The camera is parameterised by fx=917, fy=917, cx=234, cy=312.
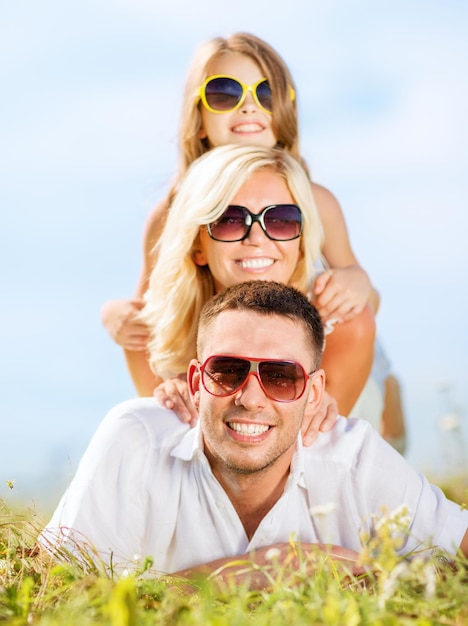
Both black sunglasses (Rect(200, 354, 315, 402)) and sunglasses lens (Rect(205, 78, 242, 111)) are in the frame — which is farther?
sunglasses lens (Rect(205, 78, 242, 111))

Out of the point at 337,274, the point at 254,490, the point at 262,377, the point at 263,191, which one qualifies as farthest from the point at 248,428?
the point at 337,274

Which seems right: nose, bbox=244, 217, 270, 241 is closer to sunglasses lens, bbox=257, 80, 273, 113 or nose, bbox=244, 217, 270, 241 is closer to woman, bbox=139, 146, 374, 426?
woman, bbox=139, 146, 374, 426

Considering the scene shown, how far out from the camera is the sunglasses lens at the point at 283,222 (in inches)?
203

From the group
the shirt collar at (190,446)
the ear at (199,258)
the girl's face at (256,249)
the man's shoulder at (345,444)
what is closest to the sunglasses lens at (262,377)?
the shirt collar at (190,446)

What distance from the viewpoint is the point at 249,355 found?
3742mm

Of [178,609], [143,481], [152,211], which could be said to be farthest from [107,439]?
[152,211]

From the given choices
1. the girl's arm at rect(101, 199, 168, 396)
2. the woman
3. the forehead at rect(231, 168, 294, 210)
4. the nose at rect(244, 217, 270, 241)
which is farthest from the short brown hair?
the girl's arm at rect(101, 199, 168, 396)

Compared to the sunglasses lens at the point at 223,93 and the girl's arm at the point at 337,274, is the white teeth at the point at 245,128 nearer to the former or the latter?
the sunglasses lens at the point at 223,93

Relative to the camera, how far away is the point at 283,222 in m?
5.19

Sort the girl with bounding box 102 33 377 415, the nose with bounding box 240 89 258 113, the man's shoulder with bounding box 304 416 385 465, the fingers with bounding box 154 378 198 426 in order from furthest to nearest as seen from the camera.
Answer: the nose with bounding box 240 89 258 113, the girl with bounding box 102 33 377 415, the fingers with bounding box 154 378 198 426, the man's shoulder with bounding box 304 416 385 465

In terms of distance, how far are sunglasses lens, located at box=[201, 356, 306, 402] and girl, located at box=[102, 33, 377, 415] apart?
2240 millimetres

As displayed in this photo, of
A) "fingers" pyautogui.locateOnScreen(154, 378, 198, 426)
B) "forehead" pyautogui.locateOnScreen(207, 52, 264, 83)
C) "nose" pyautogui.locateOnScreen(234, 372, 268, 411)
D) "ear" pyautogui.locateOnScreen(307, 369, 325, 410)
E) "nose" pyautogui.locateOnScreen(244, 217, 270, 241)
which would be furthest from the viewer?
"forehead" pyautogui.locateOnScreen(207, 52, 264, 83)

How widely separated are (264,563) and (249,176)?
7.75 ft

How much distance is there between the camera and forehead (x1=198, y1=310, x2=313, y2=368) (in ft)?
12.3
